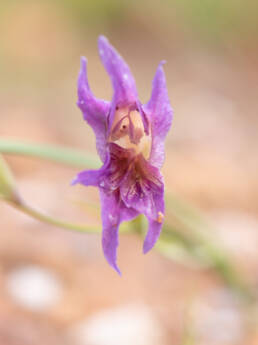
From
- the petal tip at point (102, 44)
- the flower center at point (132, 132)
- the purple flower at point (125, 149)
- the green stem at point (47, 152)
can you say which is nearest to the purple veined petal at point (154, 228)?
the purple flower at point (125, 149)

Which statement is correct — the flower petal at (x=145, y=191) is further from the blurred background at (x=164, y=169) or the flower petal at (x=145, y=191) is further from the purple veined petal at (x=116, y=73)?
the blurred background at (x=164, y=169)

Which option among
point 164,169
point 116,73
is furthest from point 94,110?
point 164,169

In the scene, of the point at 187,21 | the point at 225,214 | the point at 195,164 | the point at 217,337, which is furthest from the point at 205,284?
the point at 187,21

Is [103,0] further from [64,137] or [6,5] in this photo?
[64,137]

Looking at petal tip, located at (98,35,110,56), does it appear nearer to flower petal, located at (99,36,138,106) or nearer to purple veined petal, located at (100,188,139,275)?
flower petal, located at (99,36,138,106)

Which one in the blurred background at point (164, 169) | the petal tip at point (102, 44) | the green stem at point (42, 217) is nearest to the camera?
the petal tip at point (102, 44)

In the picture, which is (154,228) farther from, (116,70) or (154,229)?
(116,70)
